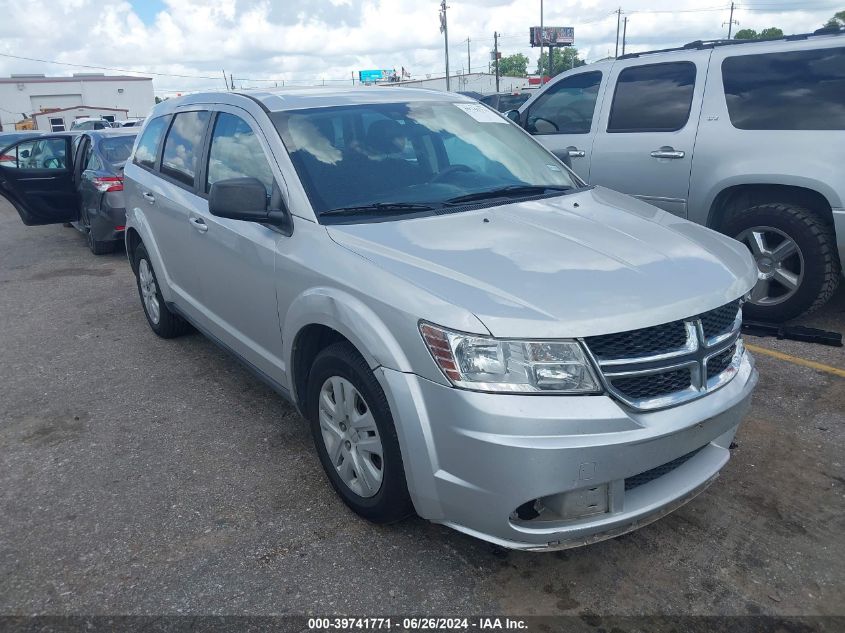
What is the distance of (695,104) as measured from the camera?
5.69 metres

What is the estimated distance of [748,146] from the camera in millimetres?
5277

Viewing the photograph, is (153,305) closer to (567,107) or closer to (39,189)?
(567,107)

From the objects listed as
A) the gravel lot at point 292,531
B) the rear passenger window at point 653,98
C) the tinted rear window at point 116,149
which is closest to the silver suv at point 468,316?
the gravel lot at point 292,531

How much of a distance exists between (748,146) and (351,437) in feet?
13.2

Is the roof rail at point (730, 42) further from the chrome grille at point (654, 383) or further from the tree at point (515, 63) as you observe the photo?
the tree at point (515, 63)

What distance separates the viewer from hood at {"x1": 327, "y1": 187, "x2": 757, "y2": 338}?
2395 millimetres

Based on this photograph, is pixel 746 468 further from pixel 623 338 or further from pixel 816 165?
pixel 816 165

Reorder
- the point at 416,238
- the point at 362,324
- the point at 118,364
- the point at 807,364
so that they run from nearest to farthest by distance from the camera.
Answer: the point at 362,324 < the point at 416,238 < the point at 807,364 < the point at 118,364

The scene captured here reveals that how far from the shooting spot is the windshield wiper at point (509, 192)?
3.41 m

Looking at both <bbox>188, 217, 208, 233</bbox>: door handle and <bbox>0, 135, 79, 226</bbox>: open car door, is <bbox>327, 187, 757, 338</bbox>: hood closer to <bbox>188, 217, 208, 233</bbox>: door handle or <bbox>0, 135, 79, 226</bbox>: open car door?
<bbox>188, 217, 208, 233</bbox>: door handle

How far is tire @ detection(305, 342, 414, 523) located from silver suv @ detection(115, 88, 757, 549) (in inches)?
0.4

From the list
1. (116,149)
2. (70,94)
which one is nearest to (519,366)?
(116,149)

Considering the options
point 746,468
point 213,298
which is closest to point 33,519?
point 213,298

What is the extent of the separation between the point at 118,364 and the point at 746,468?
4.21 metres
